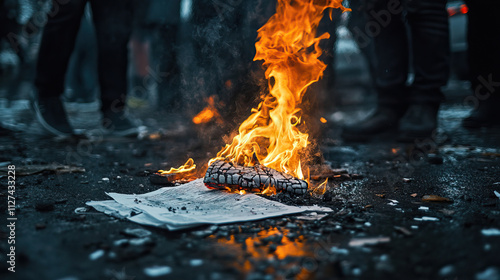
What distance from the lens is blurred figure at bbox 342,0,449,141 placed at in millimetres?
4512

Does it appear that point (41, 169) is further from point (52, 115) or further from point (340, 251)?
point (340, 251)

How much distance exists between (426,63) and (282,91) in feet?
7.37

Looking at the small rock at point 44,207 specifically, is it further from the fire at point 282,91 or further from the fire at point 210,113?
the fire at point 210,113

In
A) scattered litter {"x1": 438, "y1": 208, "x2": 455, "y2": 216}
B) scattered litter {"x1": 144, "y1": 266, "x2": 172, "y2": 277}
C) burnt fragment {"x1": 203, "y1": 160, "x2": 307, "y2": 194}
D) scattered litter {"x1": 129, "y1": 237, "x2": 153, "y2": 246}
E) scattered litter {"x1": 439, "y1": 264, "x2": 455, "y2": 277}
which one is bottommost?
scattered litter {"x1": 438, "y1": 208, "x2": 455, "y2": 216}

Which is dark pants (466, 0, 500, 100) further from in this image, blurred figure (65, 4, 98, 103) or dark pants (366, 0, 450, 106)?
blurred figure (65, 4, 98, 103)

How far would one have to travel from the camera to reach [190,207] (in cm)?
240

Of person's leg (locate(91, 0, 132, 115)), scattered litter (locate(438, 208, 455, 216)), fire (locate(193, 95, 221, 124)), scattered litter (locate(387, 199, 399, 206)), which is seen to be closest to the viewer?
scattered litter (locate(438, 208, 455, 216))

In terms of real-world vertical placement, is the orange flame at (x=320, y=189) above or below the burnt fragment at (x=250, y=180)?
below

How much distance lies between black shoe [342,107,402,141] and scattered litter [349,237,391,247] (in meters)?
3.39

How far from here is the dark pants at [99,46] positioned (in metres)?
4.79

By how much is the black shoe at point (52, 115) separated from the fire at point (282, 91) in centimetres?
294

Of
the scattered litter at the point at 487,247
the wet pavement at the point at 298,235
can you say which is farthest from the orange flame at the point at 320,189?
the scattered litter at the point at 487,247

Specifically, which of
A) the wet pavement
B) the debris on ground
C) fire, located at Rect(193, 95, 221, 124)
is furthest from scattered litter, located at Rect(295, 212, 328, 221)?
fire, located at Rect(193, 95, 221, 124)

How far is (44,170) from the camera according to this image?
3.46 m
